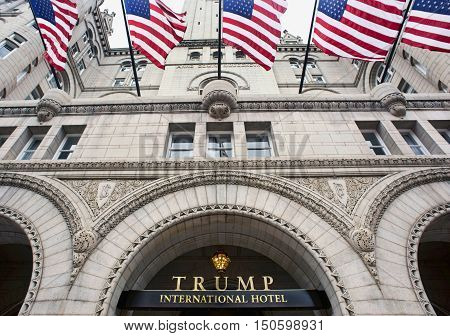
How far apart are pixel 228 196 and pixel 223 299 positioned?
2.98 m

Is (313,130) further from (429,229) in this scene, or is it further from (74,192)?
(74,192)

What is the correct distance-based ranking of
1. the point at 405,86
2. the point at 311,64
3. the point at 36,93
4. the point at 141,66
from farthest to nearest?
the point at 141,66
the point at 311,64
the point at 36,93
the point at 405,86

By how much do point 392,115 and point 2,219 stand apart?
48.8ft

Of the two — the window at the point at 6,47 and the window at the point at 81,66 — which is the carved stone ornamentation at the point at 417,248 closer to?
the window at the point at 6,47

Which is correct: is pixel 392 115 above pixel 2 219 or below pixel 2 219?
above

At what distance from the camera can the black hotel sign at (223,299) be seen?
7.13 meters

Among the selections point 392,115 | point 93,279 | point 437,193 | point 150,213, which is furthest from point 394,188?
point 93,279

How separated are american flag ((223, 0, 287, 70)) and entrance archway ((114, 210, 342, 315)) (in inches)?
259

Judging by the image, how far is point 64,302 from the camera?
655 cm

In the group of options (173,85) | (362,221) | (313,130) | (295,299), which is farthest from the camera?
(173,85)

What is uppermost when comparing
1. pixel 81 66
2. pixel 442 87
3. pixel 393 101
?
pixel 81 66

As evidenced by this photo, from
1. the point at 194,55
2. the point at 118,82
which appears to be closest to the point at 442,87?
the point at 194,55

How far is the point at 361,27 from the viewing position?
10492 millimetres

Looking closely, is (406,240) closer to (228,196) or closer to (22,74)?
(228,196)
